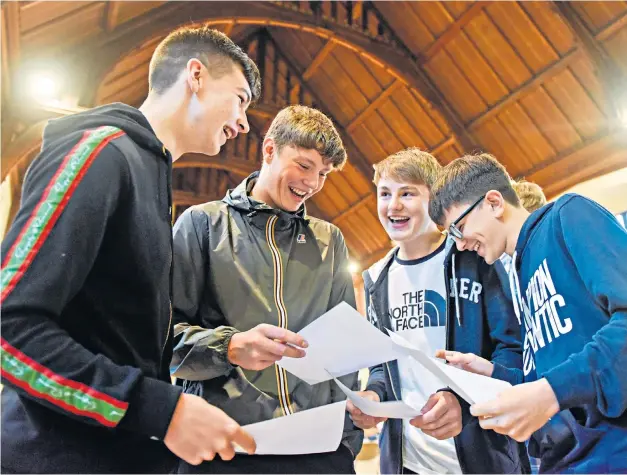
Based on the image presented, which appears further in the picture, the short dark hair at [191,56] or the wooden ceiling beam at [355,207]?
the wooden ceiling beam at [355,207]

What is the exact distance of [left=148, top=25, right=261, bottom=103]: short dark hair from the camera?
1532 mm

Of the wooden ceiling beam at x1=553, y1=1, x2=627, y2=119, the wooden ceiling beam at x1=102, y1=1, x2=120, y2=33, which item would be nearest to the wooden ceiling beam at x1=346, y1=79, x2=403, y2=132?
the wooden ceiling beam at x1=553, y1=1, x2=627, y2=119

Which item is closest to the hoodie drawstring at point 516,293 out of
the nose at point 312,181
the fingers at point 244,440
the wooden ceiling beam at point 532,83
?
the nose at point 312,181

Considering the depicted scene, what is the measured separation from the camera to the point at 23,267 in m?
0.87

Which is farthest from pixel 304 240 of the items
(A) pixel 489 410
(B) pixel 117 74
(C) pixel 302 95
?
(C) pixel 302 95

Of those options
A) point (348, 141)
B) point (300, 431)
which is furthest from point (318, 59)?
point (300, 431)

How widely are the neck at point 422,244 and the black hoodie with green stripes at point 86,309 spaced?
4.66ft

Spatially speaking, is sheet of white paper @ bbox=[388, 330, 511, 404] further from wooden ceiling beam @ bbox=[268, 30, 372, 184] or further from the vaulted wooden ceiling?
wooden ceiling beam @ bbox=[268, 30, 372, 184]

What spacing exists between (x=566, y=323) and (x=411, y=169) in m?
1.11

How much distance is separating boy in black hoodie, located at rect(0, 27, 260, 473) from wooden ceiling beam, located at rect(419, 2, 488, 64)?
25.6ft

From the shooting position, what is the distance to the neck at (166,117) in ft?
4.72

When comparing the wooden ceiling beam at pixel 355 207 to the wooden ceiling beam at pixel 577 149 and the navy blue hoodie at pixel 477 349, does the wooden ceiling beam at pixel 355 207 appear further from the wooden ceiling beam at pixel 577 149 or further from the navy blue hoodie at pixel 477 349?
the navy blue hoodie at pixel 477 349

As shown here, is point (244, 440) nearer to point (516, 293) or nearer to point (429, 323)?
point (516, 293)

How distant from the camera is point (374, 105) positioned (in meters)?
10.4
